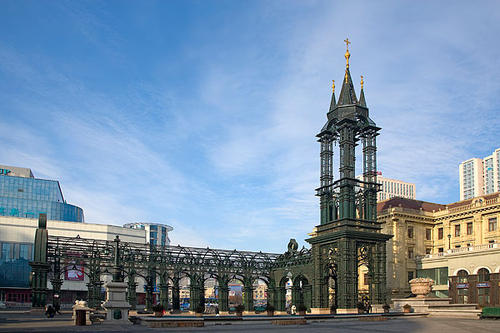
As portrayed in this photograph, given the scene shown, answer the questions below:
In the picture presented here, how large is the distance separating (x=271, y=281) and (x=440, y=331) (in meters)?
37.9

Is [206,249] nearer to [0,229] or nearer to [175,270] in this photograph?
[175,270]

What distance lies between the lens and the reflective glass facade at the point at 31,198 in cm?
13662

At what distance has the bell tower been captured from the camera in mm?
49250

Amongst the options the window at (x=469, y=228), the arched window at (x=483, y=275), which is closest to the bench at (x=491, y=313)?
the arched window at (x=483, y=275)

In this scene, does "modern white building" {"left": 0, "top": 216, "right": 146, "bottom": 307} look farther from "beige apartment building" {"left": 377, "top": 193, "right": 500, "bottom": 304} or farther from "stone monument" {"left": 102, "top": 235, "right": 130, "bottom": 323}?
"stone monument" {"left": 102, "top": 235, "right": 130, "bottom": 323}

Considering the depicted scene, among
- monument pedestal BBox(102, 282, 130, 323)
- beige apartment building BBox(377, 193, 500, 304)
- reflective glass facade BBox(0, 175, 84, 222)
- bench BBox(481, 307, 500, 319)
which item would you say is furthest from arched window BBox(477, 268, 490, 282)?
reflective glass facade BBox(0, 175, 84, 222)

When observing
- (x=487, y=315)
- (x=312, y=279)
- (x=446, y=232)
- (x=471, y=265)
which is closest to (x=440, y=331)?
(x=487, y=315)

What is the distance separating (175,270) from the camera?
204ft

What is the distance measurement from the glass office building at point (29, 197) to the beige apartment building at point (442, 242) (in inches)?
4017

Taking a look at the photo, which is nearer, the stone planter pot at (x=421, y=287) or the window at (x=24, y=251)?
the stone planter pot at (x=421, y=287)

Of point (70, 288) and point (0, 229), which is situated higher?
point (0, 229)

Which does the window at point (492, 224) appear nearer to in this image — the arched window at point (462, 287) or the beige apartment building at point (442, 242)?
the beige apartment building at point (442, 242)

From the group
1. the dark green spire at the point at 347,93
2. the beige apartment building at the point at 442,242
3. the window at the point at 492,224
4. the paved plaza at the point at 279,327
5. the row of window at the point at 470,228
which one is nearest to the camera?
the paved plaza at the point at 279,327

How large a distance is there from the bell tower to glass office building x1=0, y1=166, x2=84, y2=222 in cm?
10989
